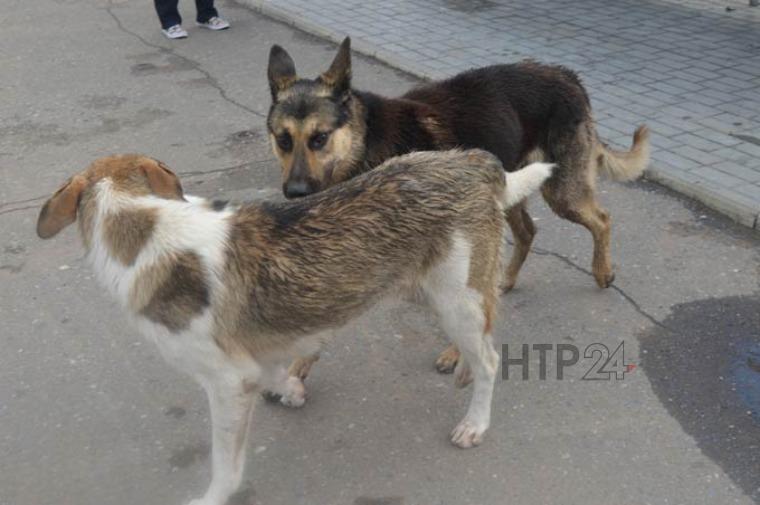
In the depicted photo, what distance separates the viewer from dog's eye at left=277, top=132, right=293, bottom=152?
476cm

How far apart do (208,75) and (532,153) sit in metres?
5.10

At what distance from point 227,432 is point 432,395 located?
4.07 ft

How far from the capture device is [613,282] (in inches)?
209

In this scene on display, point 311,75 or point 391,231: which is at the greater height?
point 391,231

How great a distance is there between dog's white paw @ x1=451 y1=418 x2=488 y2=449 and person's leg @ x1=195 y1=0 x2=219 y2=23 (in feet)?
25.1

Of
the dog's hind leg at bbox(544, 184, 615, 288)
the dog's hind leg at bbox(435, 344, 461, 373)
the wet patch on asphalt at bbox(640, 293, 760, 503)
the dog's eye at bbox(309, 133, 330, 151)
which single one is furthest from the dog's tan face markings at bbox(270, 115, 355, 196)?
the wet patch on asphalt at bbox(640, 293, 760, 503)

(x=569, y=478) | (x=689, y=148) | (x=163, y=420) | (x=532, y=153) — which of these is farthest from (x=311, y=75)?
(x=569, y=478)

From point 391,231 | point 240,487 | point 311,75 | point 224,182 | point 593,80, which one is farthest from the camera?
point 311,75

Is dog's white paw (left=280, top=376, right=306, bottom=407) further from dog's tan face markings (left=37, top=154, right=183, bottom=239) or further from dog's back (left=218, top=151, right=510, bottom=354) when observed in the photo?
dog's tan face markings (left=37, top=154, right=183, bottom=239)

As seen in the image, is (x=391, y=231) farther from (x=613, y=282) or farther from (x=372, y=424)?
(x=613, y=282)

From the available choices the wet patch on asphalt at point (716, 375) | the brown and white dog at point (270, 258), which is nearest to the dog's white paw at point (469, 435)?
the brown and white dog at point (270, 258)

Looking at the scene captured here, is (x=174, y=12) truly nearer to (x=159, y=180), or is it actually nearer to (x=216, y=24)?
Result: (x=216, y=24)

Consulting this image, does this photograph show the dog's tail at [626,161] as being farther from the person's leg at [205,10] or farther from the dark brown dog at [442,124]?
the person's leg at [205,10]

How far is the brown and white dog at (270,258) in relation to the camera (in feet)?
11.1
